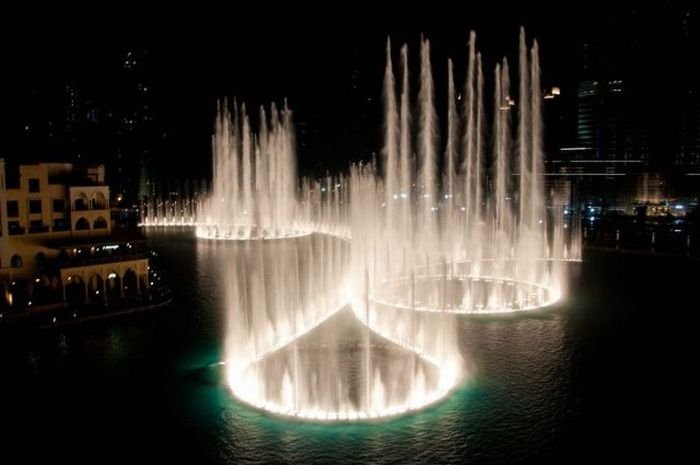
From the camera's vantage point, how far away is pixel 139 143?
87562mm

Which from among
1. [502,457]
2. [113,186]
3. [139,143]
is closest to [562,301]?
[502,457]

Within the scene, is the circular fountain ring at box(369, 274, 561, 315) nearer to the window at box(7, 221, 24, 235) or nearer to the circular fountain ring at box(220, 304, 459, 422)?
the circular fountain ring at box(220, 304, 459, 422)

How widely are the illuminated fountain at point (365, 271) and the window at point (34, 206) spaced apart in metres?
8.09

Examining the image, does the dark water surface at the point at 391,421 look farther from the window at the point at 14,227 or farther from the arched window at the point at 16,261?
the window at the point at 14,227

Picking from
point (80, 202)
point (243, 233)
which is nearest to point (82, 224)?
point (80, 202)

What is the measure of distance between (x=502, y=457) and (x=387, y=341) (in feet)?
25.1

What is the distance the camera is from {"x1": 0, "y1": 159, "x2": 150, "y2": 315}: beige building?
24500 millimetres

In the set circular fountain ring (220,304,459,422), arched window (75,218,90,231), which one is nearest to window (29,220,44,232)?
arched window (75,218,90,231)

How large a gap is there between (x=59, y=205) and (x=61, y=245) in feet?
6.26

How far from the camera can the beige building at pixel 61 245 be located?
24.5 meters

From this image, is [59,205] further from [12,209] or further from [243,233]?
[243,233]

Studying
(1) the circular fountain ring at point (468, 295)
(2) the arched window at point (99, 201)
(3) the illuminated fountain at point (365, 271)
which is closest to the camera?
(3) the illuminated fountain at point (365, 271)

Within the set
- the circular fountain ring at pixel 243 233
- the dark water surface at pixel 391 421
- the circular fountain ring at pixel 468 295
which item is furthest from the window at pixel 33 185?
the circular fountain ring at pixel 243 233

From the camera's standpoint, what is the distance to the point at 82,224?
26797 mm
